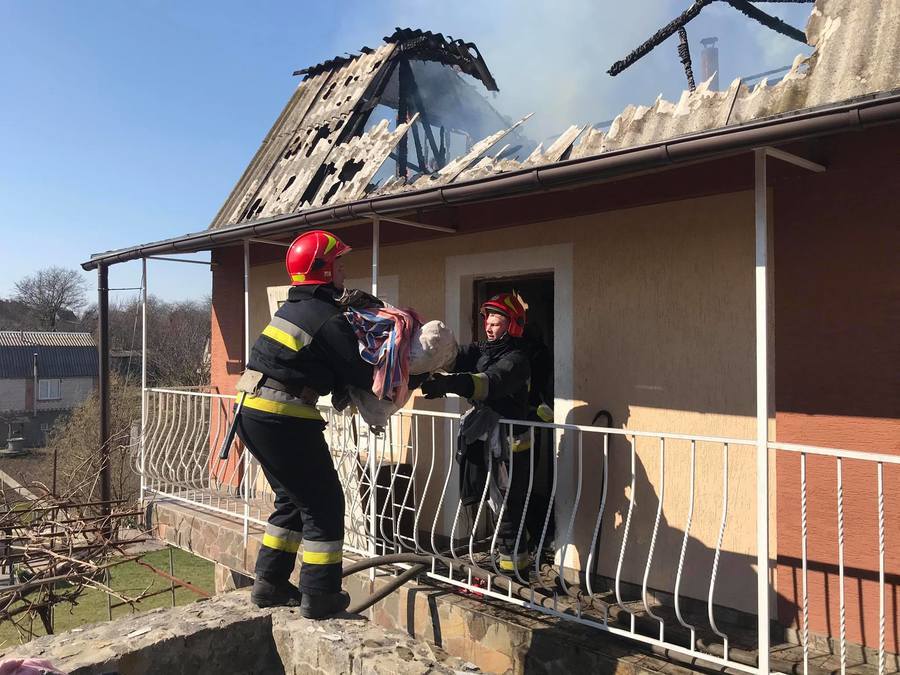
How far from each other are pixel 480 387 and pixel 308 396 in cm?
92

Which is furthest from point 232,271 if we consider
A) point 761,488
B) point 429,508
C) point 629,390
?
point 761,488

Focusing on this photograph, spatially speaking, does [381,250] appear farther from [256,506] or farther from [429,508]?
[256,506]

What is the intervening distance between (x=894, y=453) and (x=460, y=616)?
244cm

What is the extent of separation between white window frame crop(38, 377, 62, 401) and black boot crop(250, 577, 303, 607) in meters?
55.5

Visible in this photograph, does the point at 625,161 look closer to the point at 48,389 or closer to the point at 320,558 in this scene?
the point at 320,558

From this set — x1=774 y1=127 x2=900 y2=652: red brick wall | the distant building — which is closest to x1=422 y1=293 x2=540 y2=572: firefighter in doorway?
x1=774 y1=127 x2=900 y2=652: red brick wall

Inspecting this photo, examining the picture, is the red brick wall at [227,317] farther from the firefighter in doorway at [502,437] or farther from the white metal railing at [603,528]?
the firefighter in doorway at [502,437]

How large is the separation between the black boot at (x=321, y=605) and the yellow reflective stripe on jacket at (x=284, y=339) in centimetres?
114

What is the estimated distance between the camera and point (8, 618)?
19.6ft

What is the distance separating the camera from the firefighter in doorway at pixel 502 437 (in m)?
4.20

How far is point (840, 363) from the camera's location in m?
3.61

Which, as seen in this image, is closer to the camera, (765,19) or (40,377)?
(765,19)

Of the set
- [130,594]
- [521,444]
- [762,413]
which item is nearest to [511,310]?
[521,444]

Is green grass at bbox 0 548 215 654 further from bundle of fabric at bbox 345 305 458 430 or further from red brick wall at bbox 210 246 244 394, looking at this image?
bundle of fabric at bbox 345 305 458 430
